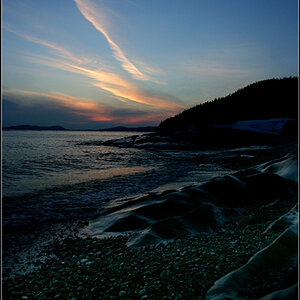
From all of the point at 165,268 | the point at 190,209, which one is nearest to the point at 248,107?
the point at 190,209

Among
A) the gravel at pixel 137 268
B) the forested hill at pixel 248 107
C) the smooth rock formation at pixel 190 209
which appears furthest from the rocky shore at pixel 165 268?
the forested hill at pixel 248 107

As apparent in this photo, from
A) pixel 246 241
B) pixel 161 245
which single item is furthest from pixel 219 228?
pixel 161 245

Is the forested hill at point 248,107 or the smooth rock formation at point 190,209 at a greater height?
the forested hill at point 248,107

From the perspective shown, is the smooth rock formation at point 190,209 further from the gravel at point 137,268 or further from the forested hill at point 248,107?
the forested hill at point 248,107

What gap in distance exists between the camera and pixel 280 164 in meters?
8.23

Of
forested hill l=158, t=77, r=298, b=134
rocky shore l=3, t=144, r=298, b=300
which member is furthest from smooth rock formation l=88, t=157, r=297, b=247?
forested hill l=158, t=77, r=298, b=134

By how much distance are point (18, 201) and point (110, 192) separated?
2611 mm

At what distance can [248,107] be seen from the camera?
44.3m

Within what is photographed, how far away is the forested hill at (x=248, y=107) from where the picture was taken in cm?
4188

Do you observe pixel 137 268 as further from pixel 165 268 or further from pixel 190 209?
pixel 190 209

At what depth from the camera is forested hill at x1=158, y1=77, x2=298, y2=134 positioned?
41.9 m

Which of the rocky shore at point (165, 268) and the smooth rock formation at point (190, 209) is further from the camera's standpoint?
the smooth rock formation at point (190, 209)

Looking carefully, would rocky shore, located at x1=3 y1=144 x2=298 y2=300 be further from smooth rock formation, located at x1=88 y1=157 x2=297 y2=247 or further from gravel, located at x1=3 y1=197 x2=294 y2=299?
smooth rock formation, located at x1=88 y1=157 x2=297 y2=247

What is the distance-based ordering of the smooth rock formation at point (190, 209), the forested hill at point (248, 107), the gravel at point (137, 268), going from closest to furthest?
the gravel at point (137, 268)
the smooth rock formation at point (190, 209)
the forested hill at point (248, 107)
